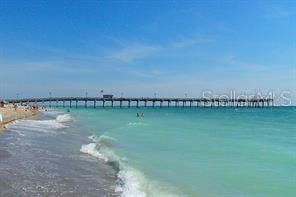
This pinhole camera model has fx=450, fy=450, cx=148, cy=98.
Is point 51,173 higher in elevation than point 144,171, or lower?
higher

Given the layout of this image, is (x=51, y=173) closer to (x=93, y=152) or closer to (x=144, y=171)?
(x=144, y=171)

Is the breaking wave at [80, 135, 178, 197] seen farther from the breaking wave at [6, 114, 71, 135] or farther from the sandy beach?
the sandy beach

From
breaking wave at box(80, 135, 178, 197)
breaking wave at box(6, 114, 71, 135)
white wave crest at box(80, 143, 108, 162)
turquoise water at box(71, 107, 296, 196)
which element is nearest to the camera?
breaking wave at box(80, 135, 178, 197)

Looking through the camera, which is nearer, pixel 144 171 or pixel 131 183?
pixel 131 183

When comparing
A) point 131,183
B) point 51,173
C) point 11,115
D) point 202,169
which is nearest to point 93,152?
point 202,169

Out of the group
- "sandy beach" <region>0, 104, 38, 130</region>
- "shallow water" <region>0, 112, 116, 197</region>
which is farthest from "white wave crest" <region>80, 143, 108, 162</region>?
"sandy beach" <region>0, 104, 38, 130</region>

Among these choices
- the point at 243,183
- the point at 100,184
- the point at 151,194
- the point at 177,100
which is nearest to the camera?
the point at 151,194

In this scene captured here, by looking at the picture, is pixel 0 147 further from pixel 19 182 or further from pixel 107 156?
pixel 19 182

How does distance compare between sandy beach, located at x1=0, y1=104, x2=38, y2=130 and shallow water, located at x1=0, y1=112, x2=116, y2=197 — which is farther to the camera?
sandy beach, located at x1=0, y1=104, x2=38, y2=130

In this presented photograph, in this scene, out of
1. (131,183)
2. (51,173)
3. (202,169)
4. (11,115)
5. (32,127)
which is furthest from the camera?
(11,115)

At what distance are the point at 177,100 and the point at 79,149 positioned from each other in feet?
439

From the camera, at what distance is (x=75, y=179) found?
490 inches

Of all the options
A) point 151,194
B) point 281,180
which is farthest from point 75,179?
point 281,180

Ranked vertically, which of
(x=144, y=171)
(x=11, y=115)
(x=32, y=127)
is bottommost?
(x=144, y=171)
